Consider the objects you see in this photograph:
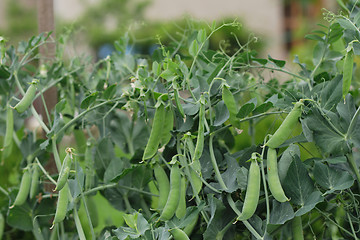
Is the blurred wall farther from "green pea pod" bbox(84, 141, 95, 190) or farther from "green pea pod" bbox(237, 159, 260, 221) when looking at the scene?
"green pea pod" bbox(237, 159, 260, 221)

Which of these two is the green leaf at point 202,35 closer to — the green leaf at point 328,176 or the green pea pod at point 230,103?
the green pea pod at point 230,103

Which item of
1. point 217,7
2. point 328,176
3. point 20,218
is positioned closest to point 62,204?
point 20,218

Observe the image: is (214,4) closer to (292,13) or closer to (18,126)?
(292,13)

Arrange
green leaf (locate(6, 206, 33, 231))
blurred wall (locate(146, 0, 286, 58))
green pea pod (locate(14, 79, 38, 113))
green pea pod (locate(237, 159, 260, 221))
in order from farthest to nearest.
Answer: blurred wall (locate(146, 0, 286, 58)) < green leaf (locate(6, 206, 33, 231)) < green pea pod (locate(14, 79, 38, 113)) < green pea pod (locate(237, 159, 260, 221))

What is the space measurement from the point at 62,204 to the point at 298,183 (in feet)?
1.08

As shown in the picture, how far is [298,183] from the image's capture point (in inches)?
24.3

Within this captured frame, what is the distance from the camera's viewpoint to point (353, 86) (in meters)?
0.95

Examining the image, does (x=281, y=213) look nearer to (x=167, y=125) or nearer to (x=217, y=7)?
(x=167, y=125)

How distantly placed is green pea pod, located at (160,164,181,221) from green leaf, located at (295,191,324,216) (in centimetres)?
16

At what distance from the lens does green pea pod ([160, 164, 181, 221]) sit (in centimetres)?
60

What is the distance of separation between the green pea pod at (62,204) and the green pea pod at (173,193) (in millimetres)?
148

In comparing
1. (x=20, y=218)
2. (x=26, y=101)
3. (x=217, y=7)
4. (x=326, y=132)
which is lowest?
(x=217, y=7)

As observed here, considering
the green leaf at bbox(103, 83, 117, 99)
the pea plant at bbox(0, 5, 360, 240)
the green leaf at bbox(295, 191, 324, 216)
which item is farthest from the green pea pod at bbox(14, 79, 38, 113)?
the green leaf at bbox(295, 191, 324, 216)

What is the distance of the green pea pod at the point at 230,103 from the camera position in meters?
0.63
